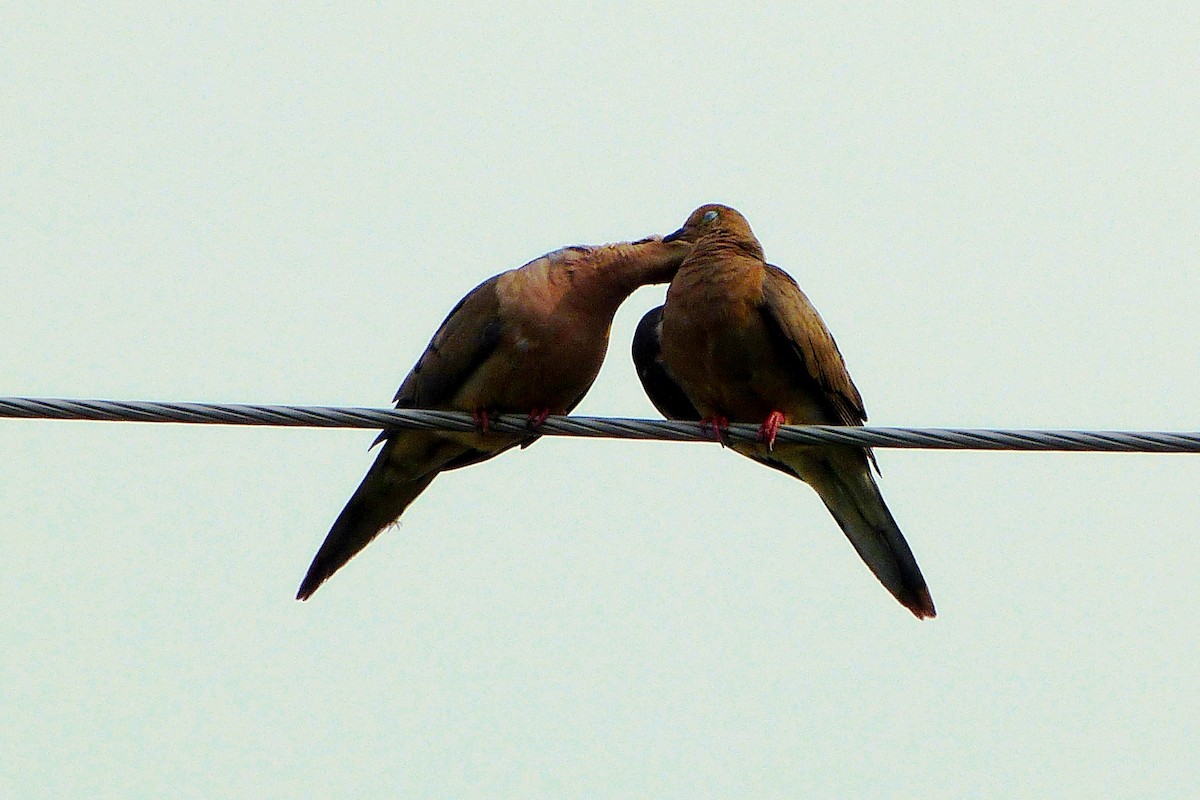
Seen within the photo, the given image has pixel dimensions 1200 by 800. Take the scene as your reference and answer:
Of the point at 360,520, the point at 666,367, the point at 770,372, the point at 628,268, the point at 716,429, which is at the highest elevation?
the point at 628,268

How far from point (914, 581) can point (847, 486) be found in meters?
0.43

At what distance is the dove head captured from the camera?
6.17m

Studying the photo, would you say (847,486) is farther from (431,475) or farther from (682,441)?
(431,475)

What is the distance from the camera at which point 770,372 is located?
5.82 m

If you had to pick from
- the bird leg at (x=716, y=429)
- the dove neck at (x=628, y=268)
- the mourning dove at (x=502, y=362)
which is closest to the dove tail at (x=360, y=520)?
the mourning dove at (x=502, y=362)

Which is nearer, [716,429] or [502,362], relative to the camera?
[716,429]

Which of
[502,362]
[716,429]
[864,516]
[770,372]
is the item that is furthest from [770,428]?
[502,362]

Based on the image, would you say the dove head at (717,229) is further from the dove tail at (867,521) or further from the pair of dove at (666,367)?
the dove tail at (867,521)

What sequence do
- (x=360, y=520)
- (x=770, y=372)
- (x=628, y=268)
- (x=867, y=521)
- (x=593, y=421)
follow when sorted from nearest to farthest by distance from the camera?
(x=593, y=421)
(x=770, y=372)
(x=867, y=521)
(x=628, y=268)
(x=360, y=520)

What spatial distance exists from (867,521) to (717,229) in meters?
1.25

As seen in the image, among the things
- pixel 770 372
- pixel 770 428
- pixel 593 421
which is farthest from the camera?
pixel 770 372

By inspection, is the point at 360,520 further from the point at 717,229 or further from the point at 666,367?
the point at 717,229

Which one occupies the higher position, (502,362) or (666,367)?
(666,367)

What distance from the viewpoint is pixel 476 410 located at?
6320mm
